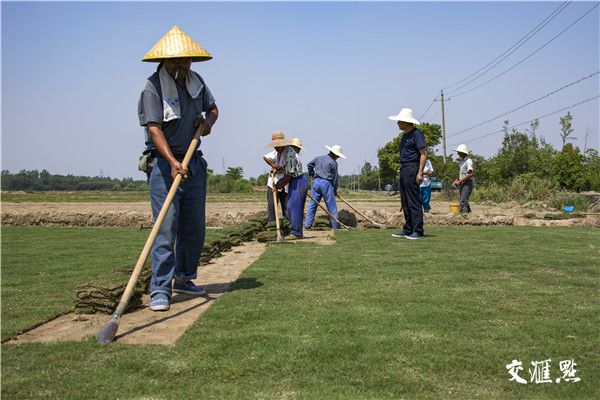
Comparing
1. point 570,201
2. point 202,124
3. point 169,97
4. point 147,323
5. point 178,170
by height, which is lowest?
point 147,323

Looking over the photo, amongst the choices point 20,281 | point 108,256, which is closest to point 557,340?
point 20,281

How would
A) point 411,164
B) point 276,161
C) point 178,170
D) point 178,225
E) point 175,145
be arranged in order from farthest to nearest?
point 276,161, point 411,164, point 178,225, point 175,145, point 178,170

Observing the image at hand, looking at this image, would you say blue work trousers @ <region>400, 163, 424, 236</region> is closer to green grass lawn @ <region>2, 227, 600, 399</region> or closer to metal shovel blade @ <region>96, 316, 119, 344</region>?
A: green grass lawn @ <region>2, 227, 600, 399</region>

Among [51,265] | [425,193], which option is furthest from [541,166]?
[51,265]

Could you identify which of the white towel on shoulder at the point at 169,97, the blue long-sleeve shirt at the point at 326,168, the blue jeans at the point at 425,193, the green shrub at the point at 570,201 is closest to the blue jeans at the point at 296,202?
the blue long-sleeve shirt at the point at 326,168

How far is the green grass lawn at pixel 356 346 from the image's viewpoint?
9.96ft

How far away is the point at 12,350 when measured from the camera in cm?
368

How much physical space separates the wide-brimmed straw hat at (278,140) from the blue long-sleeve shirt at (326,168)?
1938 mm

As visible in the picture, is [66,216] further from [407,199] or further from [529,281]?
[529,281]

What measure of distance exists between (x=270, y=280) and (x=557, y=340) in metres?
2.91

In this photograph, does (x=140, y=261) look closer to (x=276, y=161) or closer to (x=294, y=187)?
(x=294, y=187)

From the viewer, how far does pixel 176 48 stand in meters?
5.07

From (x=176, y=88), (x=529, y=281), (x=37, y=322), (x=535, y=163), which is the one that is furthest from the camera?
(x=535, y=163)

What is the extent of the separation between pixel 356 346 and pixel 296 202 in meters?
7.31
